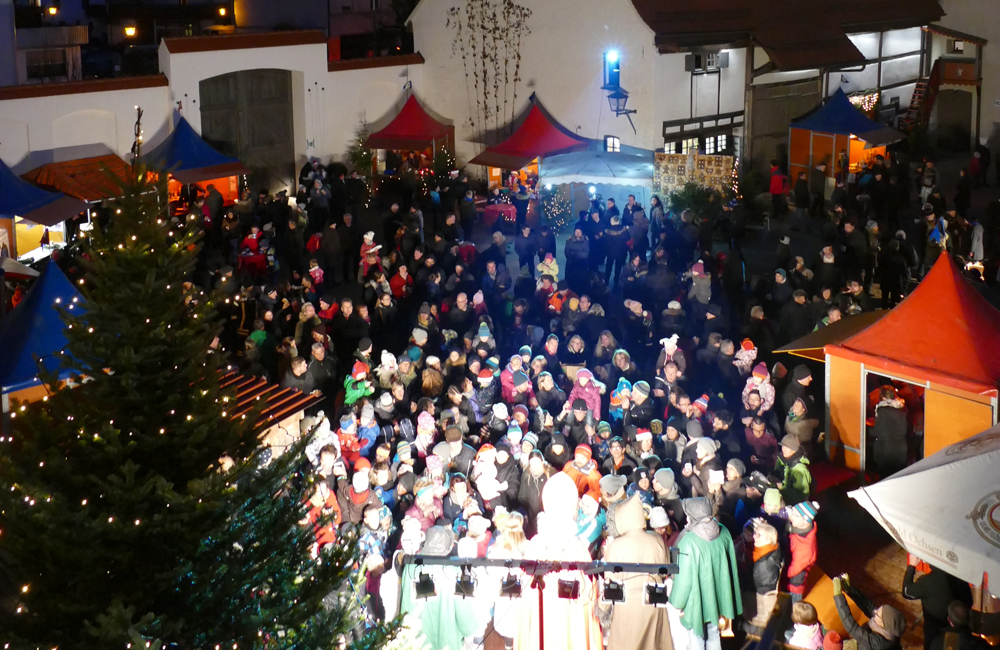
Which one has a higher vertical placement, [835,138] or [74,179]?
[835,138]

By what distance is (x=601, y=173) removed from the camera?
2144 cm

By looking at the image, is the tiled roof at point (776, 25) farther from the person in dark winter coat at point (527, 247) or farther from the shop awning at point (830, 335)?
the shop awning at point (830, 335)

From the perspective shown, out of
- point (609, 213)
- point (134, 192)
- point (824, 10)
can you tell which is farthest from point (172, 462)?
point (824, 10)

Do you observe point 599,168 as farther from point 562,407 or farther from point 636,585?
point 636,585

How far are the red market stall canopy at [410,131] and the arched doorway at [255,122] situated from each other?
193cm

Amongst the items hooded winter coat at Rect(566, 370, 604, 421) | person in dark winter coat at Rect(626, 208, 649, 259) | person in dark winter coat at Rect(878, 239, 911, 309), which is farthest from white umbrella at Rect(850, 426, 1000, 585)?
person in dark winter coat at Rect(626, 208, 649, 259)

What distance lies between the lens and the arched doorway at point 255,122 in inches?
867

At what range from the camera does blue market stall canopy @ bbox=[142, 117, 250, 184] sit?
1853 centimetres

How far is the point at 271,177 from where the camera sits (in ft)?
Result: 76.9

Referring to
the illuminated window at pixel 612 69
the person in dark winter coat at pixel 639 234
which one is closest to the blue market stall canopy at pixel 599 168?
the illuminated window at pixel 612 69

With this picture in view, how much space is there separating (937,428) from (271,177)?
16.7 metres

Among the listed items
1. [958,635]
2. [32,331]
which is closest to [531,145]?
[32,331]

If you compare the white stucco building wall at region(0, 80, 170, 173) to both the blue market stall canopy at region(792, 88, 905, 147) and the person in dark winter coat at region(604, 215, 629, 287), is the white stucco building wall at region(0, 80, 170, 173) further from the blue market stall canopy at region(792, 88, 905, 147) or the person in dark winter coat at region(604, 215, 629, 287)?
the blue market stall canopy at region(792, 88, 905, 147)

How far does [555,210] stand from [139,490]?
17.2 metres
